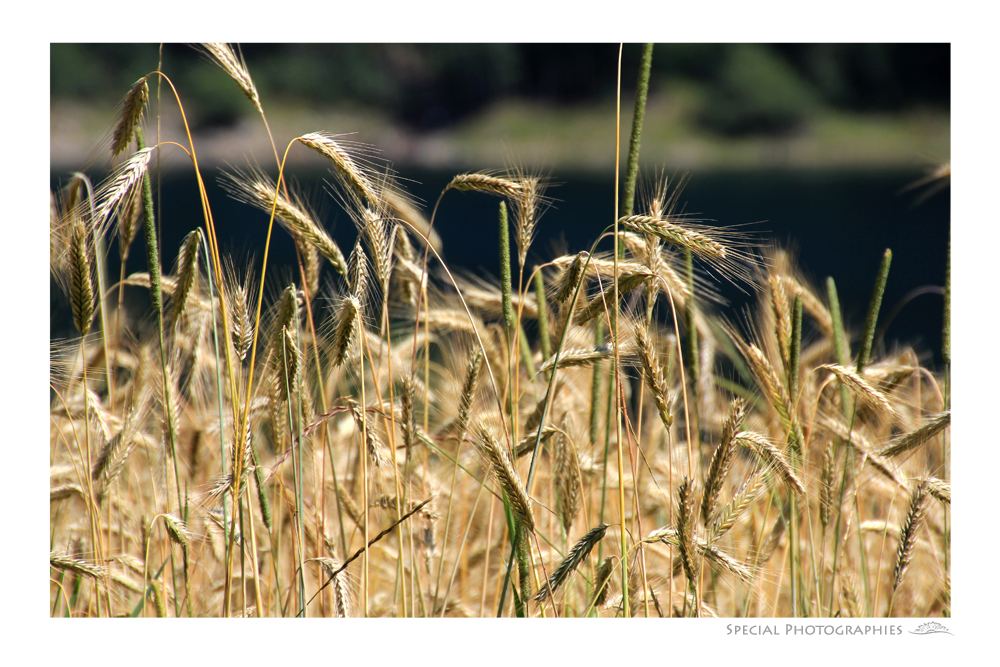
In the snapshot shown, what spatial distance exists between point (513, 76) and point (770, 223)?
1.51 m

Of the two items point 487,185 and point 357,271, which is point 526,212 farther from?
point 357,271

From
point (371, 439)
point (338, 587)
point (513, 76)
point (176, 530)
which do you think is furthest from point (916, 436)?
point (513, 76)

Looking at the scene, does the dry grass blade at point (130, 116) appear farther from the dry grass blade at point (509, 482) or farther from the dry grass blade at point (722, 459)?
the dry grass blade at point (722, 459)

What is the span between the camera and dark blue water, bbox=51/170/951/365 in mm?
1955

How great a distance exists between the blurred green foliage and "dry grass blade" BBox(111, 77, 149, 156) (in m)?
0.61

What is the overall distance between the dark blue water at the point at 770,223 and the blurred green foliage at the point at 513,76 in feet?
1.25

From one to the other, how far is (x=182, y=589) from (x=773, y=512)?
1777 millimetres

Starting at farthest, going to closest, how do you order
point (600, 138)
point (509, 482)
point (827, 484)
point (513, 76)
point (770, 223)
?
point (600, 138) < point (770, 223) < point (513, 76) < point (827, 484) < point (509, 482)

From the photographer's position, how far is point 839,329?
1.80 m

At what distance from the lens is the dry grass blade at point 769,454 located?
1.36 m
